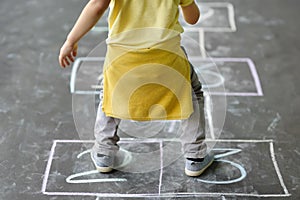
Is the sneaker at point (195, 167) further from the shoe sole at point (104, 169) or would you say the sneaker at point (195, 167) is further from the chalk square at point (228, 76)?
the chalk square at point (228, 76)

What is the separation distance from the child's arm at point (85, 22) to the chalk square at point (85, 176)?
15.2 inches

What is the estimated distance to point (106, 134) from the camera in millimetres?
1671

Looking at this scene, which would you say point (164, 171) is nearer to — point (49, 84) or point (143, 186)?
point (143, 186)

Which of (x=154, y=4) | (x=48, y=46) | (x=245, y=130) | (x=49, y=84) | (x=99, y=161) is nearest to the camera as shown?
(x=154, y=4)

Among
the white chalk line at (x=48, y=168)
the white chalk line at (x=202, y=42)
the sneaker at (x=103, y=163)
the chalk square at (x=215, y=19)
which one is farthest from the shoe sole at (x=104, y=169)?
the chalk square at (x=215, y=19)

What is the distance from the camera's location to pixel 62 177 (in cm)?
169

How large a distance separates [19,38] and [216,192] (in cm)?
129

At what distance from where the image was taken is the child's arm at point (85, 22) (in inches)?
56.2

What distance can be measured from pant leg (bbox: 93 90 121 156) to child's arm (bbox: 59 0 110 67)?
0.22 metres

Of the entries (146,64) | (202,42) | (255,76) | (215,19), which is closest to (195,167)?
(146,64)

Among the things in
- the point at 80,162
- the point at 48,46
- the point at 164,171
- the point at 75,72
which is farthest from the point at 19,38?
the point at 164,171

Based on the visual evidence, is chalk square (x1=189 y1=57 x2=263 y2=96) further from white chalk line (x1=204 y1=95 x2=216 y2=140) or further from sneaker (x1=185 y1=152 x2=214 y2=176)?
sneaker (x1=185 y1=152 x2=214 y2=176)

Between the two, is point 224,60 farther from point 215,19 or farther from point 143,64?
point 143,64

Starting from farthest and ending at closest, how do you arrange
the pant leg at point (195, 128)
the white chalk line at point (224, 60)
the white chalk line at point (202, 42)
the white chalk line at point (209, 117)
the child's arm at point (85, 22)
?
the white chalk line at point (202, 42)
the white chalk line at point (224, 60)
the white chalk line at point (209, 117)
the pant leg at point (195, 128)
the child's arm at point (85, 22)
